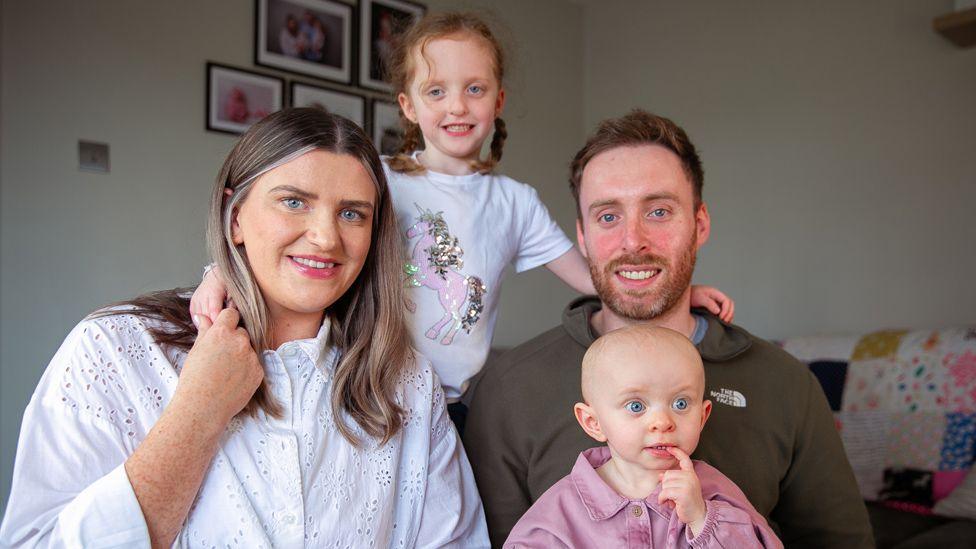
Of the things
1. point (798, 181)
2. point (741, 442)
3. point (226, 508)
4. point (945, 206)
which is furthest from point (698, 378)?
point (798, 181)

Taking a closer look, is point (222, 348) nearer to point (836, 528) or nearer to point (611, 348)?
point (611, 348)

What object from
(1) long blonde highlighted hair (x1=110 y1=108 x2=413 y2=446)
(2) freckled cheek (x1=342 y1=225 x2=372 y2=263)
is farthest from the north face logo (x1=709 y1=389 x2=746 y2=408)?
(2) freckled cheek (x1=342 y1=225 x2=372 y2=263)

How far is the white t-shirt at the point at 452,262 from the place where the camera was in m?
1.79

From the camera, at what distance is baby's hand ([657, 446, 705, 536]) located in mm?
1135

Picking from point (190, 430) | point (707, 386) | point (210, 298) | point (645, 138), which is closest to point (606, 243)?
point (645, 138)

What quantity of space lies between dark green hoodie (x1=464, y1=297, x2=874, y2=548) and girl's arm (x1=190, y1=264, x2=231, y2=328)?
0.69 meters

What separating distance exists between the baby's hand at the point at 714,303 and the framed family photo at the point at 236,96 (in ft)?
8.06

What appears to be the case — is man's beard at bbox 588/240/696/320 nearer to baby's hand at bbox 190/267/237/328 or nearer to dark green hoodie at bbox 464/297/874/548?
dark green hoodie at bbox 464/297/874/548

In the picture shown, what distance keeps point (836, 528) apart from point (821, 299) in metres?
2.42

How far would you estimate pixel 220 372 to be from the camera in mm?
1221

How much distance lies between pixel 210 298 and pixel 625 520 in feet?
2.60

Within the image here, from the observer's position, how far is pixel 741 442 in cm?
160

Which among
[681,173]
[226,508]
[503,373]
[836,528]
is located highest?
[681,173]

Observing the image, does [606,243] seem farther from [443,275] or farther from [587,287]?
[443,275]
